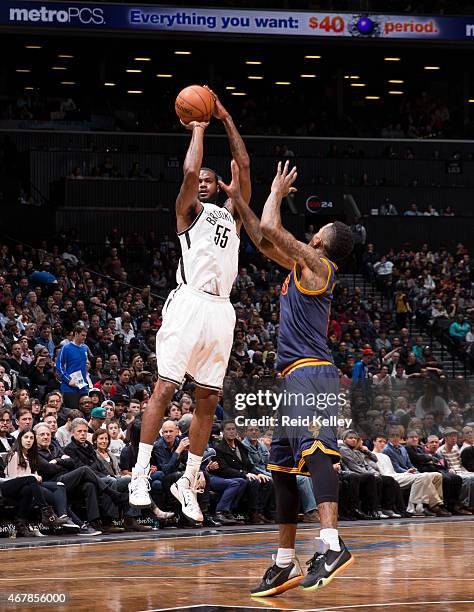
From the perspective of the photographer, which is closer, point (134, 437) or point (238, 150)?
point (238, 150)

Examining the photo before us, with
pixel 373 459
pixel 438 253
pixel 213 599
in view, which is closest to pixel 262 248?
pixel 213 599

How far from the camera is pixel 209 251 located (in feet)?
26.4

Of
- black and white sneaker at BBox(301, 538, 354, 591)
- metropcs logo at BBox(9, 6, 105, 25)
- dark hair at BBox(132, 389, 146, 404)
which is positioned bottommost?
black and white sneaker at BBox(301, 538, 354, 591)

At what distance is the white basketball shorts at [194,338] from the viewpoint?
8.02 meters

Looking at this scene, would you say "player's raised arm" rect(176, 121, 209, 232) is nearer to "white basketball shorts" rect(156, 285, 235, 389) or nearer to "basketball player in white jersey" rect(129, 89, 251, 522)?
"basketball player in white jersey" rect(129, 89, 251, 522)

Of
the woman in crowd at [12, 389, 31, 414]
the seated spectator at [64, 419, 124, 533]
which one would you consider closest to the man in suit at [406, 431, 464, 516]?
the seated spectator at [64, 419, 124, 533]

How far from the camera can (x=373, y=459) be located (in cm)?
1725

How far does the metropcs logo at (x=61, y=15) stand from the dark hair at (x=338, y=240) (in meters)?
23.1

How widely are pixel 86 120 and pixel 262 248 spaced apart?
26.8 metres

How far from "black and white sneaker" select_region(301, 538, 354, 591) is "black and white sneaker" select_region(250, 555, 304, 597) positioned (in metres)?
0.36

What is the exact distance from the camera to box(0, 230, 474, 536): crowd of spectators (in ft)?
45.3

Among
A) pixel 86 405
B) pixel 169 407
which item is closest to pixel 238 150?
pixel 86 405

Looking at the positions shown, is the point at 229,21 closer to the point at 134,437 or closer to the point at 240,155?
the point at 134,437

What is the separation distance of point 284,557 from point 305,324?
1.70 meters
